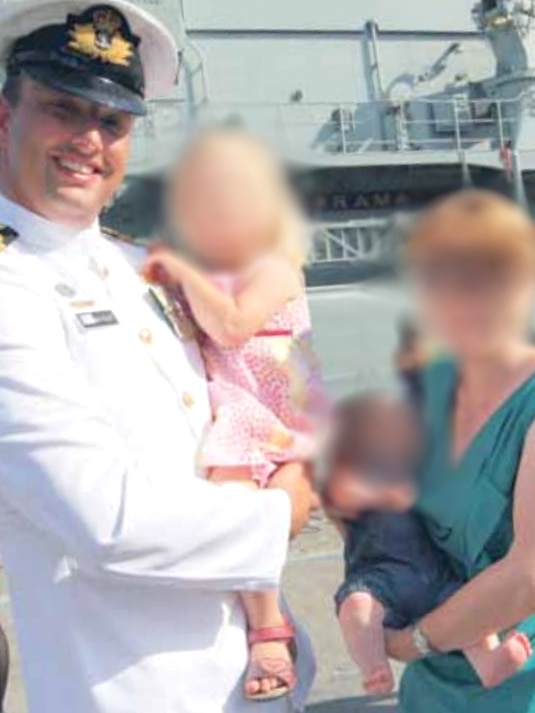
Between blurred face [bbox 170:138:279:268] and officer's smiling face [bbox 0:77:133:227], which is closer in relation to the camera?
blurred face [bbox 170:138:279:268]

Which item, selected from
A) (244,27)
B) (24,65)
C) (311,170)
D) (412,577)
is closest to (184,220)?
(311,170)

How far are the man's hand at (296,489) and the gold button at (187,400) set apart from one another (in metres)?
0.11

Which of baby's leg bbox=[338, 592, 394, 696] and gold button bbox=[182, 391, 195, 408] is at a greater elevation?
gold button bbox=[182, 391, 195, 408]

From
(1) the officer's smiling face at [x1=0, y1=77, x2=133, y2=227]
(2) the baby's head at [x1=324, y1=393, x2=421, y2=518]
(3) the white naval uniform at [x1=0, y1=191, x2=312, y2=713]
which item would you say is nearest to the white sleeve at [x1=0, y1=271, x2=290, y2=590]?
(3) the white naval uniform at [x1=0, y1=191, x2=312, y2=713]

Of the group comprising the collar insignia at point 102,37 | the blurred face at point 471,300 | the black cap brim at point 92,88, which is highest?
the collar insignia at point 102,37

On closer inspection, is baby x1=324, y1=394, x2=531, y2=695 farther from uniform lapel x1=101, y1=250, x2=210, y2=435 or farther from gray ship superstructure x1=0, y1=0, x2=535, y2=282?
gray ship superstructure x1=0, y1=0, x2=535, y2=282

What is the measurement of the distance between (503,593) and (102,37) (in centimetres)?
65

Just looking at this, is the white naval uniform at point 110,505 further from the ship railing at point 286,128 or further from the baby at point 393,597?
the ship railing at point 286,128

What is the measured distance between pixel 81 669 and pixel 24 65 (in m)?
0.54

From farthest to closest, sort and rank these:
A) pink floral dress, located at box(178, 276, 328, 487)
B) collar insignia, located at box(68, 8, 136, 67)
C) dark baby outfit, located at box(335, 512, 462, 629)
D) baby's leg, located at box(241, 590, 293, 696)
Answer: dark baby outfit, located at box(335, 512, 462, 629) < baby's leg, located at box(241, 590, 293, 696) < collar insignia, located at box(68, 8, 136, 67) < pink floral dress, located at box(178, 276, 328, 487)

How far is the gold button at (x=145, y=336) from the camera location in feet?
3.23

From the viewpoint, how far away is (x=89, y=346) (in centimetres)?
94

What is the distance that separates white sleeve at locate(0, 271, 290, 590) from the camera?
0.89m

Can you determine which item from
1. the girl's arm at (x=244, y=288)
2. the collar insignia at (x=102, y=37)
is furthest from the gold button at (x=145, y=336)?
the girl's arm at (x=244, y=288)
